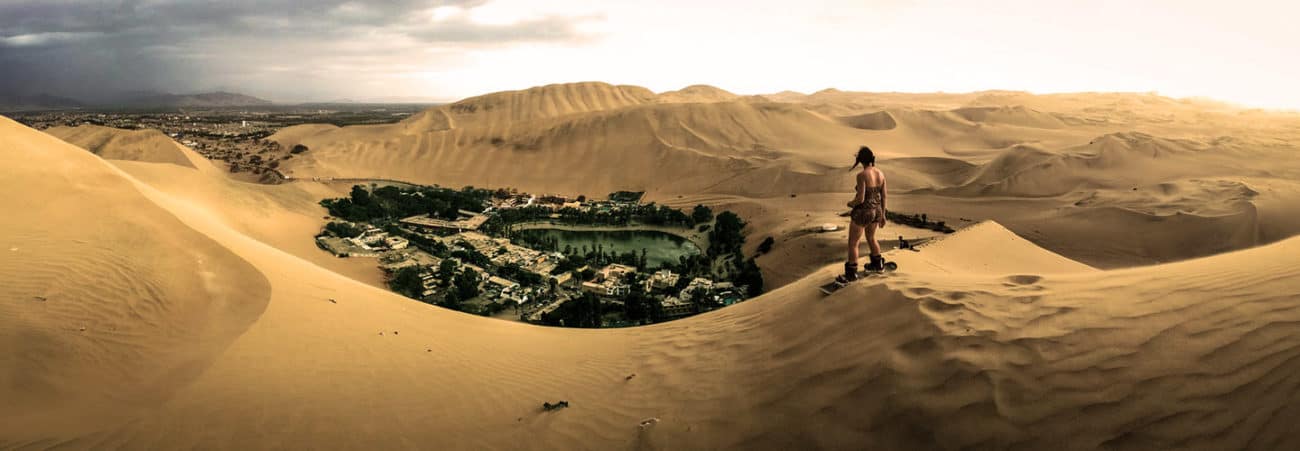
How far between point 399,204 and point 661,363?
104 feet

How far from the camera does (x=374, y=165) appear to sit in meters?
51.9

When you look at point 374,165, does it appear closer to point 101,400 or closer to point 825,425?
point 101,400

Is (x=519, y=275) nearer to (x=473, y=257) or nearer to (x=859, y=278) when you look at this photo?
(x=473, y=257)

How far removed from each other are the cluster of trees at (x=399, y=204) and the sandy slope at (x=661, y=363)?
21611 mm

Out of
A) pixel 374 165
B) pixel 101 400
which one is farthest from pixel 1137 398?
pixel 374 165

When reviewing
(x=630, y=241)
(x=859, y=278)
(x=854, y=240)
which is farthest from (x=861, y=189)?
(x=630, y=241)

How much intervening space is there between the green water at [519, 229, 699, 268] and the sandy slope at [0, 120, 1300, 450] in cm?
1709

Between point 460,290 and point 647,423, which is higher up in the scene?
point 647,423

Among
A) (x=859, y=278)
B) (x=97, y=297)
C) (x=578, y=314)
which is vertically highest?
(x=859, y=278)

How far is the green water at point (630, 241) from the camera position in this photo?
25.2 metres

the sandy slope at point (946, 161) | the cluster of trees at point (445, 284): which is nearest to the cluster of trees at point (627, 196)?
the sandy slope at point (946, 161)

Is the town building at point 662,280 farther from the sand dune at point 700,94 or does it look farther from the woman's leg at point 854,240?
the sand dune at point 700,94

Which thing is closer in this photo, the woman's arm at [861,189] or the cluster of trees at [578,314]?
the woman's arm at [861,189]

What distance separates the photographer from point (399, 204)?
33250 mm
